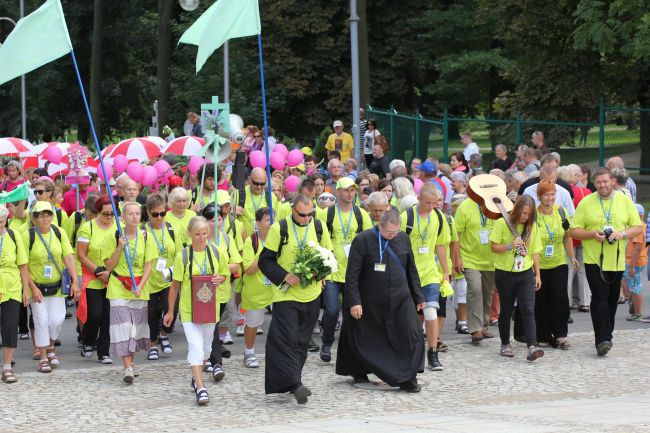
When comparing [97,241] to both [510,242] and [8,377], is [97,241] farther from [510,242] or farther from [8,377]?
[510,242]

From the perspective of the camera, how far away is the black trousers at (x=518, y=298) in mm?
12648

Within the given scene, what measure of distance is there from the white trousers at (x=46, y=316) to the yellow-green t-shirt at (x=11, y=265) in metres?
0.37

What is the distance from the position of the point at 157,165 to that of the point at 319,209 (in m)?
6.32

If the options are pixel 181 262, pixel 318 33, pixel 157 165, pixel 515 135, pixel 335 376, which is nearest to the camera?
pixel 181 262

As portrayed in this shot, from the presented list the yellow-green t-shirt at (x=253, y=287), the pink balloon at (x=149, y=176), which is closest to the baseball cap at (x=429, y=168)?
the pink balloon at (x=149, y=176)

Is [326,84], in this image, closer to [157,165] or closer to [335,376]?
[157,165]

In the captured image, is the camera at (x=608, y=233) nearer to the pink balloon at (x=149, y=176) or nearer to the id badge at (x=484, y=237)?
the id badge at (x=484, y=237)

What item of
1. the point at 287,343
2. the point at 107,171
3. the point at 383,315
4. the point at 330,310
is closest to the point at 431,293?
the point at 330,310

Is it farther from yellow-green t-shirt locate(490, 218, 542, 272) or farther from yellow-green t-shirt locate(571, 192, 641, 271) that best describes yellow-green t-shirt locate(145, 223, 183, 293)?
yellow-green t-shirt locate(571, 192, 641, 271)

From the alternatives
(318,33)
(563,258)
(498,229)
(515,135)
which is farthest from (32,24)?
(318,33)

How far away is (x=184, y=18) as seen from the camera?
38.4 metres

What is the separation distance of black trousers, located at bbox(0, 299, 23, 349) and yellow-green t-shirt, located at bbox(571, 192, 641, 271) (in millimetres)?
5587

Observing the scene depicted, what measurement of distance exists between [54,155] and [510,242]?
32.4 ft

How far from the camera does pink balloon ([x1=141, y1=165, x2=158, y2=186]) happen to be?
18594mm
